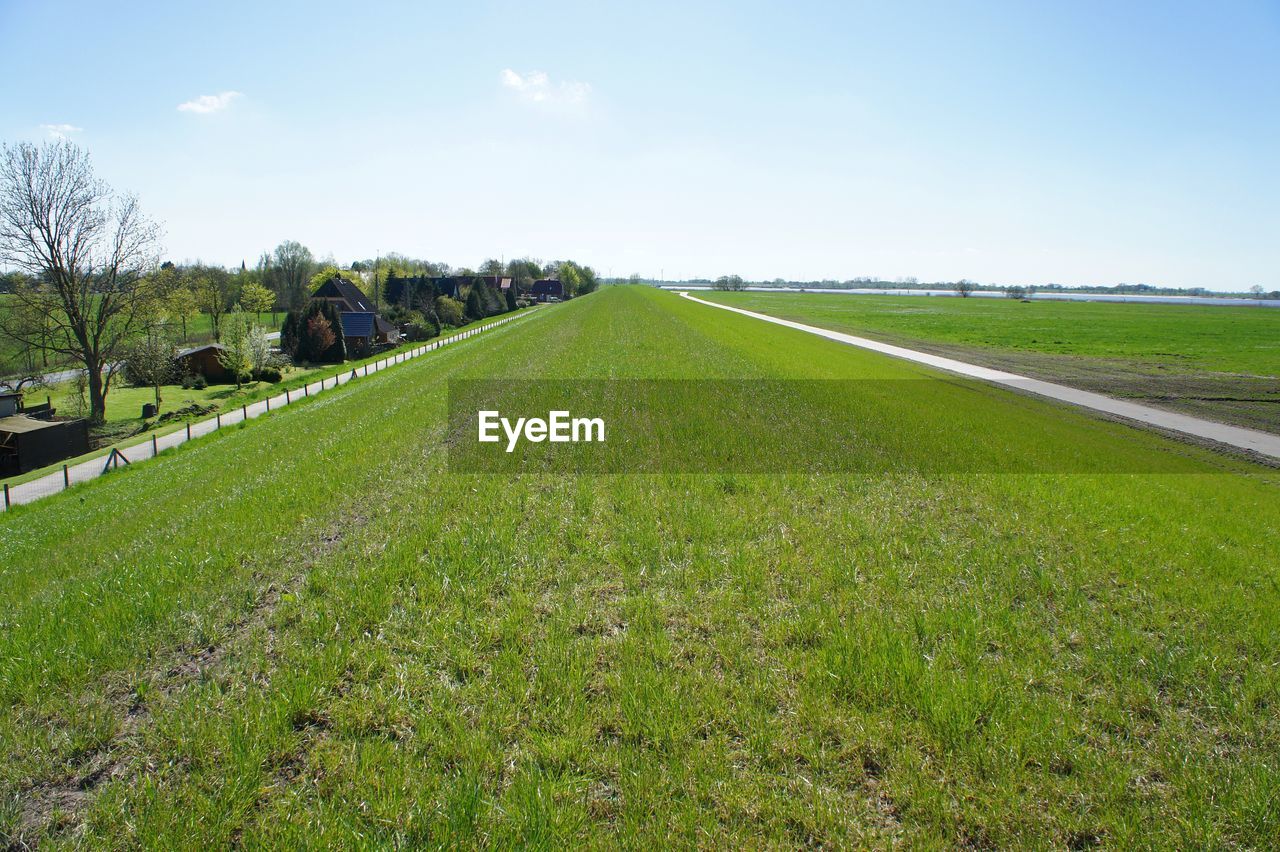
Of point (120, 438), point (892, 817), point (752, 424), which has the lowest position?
point (120, 438)

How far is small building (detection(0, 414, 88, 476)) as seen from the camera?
980 inches

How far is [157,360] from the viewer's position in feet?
129

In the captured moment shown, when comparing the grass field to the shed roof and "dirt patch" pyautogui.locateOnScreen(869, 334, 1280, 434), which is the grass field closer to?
"dirt patch" pyautogui.locateOnScreen(869, 334, 1280, 434)

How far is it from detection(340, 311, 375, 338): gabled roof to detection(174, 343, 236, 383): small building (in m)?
12.4

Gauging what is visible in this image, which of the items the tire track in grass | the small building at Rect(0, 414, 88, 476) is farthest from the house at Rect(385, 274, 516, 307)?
the tire track in grass

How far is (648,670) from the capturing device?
16.5 feet

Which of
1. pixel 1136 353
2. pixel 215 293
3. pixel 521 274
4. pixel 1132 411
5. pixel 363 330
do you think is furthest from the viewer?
pixel 521 274

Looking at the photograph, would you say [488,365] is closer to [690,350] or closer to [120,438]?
[690,350]

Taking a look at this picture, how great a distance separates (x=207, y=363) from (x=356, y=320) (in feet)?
50.7

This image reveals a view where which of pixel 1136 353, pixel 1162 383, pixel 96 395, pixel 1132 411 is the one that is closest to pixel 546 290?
pixel 96 395

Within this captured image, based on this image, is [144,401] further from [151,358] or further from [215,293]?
[215,293]

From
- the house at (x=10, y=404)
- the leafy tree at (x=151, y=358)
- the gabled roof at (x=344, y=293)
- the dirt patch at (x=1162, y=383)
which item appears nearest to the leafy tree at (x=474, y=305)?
the gabled roof at (x=344, y=293)

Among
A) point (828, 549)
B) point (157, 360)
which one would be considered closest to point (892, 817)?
point (828, 549)

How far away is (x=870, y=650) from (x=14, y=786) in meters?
6.41
